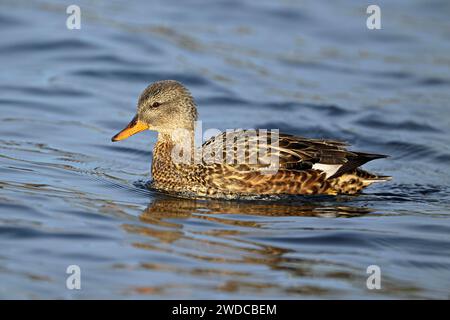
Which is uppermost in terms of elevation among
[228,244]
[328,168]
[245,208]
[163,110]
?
[163,110]

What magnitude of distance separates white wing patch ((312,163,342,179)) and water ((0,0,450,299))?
0.29 meters

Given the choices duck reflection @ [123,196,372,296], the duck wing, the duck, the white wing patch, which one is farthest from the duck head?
the white wing patch

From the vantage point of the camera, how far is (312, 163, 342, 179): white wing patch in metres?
10.4

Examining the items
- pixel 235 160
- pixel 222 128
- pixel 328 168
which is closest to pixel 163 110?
pixel 235 160

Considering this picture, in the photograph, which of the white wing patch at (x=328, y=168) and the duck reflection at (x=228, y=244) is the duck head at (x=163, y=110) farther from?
the white wing patch at (x=328, y=168)

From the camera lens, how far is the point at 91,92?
595 inches

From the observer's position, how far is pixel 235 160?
10.3 meters

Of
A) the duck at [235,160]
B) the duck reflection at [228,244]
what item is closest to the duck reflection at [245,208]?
the duck reflection at [228,244]

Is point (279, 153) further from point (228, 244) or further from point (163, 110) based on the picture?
point (228, 244)

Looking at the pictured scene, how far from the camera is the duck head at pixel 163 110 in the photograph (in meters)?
10.9

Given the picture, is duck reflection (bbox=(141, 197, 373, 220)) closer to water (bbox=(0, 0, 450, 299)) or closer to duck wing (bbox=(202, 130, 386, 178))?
water (bbox=(0, 0, 450, 299))

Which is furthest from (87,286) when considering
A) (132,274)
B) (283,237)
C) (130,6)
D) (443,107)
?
(130,6)

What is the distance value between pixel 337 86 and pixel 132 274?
8731 millimetres

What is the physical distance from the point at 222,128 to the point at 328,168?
3.60 m
